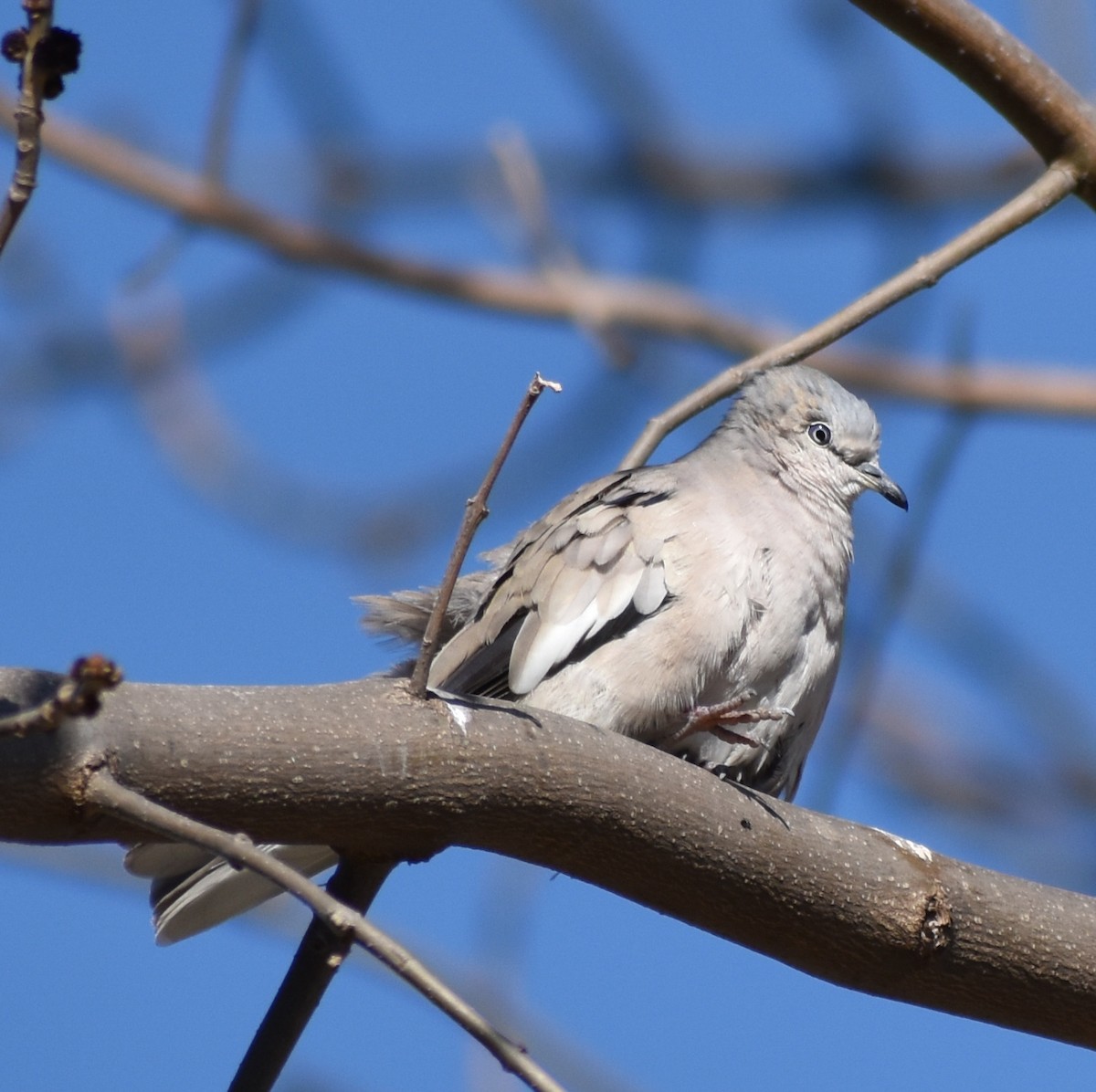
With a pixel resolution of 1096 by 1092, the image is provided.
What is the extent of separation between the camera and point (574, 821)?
2402mm

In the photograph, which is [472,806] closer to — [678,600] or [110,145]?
[678,600]

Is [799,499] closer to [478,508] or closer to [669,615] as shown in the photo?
[669,615]

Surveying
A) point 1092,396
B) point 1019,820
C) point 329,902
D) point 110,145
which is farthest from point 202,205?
point 329,902

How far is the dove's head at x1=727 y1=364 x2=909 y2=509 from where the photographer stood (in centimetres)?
417

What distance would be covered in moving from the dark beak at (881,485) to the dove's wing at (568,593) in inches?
30.2

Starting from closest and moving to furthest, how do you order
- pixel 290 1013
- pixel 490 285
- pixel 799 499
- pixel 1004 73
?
pixel 290 1013, pixel 1004 73, pixel 799 499, pixel 490 285

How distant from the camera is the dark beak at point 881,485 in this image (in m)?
4.21

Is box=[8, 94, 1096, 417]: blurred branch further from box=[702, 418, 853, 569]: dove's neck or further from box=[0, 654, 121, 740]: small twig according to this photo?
box=[0, 654, 121, 740]: small twig

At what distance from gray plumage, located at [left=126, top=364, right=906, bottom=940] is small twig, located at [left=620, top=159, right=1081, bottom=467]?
0.31m

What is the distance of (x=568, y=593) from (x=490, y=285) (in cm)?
204

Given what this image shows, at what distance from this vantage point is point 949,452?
374 centimetres

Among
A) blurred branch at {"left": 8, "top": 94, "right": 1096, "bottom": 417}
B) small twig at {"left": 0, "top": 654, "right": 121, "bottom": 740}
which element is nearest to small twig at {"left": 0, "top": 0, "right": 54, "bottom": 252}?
small twig at {"left": 0, "top": 654, "right": 121, "bottom": 740}

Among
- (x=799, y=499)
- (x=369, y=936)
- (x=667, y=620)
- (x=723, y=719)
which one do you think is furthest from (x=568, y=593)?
(x=369, y=936)

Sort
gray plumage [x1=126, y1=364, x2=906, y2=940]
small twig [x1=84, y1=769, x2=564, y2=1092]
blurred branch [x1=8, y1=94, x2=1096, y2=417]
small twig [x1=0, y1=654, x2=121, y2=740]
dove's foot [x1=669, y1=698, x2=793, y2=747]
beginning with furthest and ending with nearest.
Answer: blurred branch [x1=8, y1=94, x2=1096, y2=417], gray plumage [x1=126, y1=364, x2=906, y2=940], dove's foot [x1=669, y1=698, x2=793, y2=747], small twig [x1=84, y1=769, x2=564, y2=1092], small twig [x1=0, y1=654, x2=121, y2=740]
